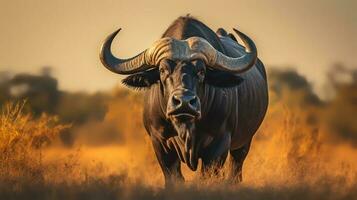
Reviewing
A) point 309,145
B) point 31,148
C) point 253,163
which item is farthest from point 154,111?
point 309,145

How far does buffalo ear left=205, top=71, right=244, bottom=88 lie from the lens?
46.8 ft

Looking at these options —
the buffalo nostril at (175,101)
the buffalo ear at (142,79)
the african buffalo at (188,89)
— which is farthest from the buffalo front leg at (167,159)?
the buffalo nostril at (175,101)

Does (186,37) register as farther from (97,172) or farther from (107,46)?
(97,172)

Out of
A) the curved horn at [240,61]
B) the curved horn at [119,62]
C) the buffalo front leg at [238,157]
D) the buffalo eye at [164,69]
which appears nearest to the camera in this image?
the buffalo eye at [164,69]

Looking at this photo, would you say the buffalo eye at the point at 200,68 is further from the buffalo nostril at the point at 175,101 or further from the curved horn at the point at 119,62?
the curved horn at the point at 119,62

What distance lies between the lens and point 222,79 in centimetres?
1430

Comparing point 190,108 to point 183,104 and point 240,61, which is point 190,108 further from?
point 240,61

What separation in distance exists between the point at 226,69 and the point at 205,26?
40.6 inches

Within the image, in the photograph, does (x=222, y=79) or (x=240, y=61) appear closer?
(x=222, y=79)

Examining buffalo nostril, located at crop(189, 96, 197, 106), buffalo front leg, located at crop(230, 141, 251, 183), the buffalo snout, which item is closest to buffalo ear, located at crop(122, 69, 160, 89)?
the buffalo snout

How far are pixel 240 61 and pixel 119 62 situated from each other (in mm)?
1588

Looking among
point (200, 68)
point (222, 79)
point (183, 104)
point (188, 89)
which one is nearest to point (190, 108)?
point (183, 104)

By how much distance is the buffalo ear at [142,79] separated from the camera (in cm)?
1421

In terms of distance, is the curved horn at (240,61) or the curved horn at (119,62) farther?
the curved horn at (119,62)
